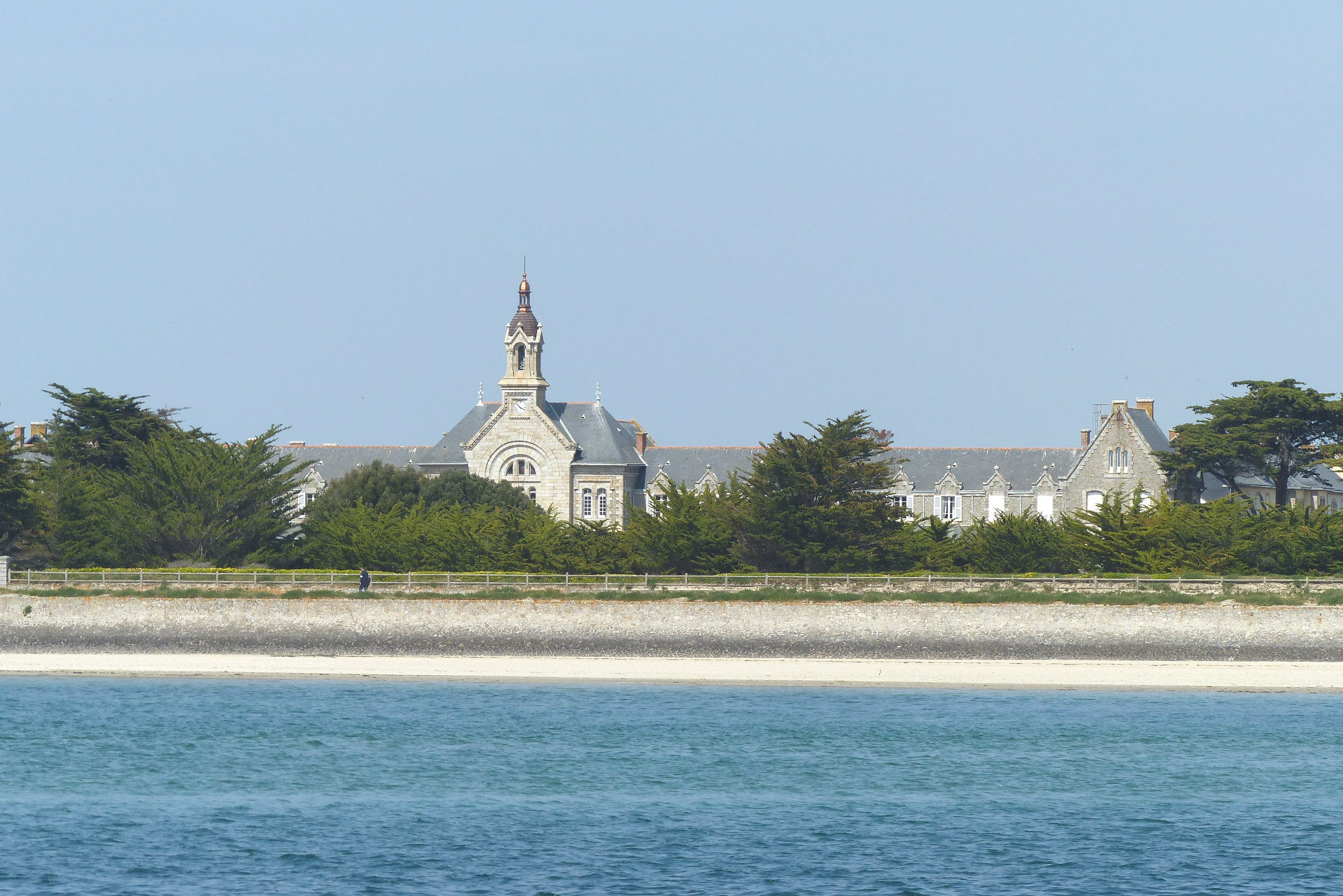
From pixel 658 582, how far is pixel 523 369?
46.5 meters

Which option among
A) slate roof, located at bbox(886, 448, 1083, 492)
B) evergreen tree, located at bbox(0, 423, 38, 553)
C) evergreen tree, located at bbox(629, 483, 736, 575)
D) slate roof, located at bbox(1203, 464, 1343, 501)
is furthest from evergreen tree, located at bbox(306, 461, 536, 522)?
slate roof, located at bbox(1203, 464, 1343, 501)

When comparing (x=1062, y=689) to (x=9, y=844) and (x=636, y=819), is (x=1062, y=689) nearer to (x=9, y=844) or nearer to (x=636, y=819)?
(x=636, y=819)

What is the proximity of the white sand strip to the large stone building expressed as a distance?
3710 centimetres

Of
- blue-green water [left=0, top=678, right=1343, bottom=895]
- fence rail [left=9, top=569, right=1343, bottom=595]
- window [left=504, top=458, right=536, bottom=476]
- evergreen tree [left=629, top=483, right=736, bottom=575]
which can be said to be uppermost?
window [left=504, top=458, right=536, bottom=476]

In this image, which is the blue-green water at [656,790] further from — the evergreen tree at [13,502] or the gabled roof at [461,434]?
the gabled roof at [461,434]

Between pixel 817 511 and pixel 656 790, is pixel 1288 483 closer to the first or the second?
pixel 817 511

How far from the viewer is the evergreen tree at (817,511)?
5509 centimetres

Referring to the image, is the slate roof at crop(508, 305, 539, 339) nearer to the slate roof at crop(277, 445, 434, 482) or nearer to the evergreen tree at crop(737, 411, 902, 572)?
the slate roof at crop(277, 445, 434, 482)

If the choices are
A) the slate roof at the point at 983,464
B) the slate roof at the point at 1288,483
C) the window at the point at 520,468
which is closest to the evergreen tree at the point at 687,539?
the slate roof at the point at 1288,483

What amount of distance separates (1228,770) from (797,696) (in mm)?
12538

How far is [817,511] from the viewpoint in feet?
181

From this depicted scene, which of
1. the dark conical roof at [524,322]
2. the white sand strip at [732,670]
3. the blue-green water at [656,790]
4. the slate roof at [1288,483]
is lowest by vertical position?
the blue-green water at [656,790]

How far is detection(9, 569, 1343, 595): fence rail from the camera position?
161 feet

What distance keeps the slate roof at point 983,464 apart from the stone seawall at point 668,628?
3876cm
